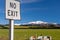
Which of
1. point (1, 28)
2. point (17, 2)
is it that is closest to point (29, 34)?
point (1, 28)

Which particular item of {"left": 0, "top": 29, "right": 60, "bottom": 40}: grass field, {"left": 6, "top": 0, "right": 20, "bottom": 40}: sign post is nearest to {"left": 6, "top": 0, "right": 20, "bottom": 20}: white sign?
{"left": 6, "top": 0, "right": 20, "bottom": 40}: sign post

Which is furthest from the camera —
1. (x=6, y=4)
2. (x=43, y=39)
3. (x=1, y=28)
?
(x=1, y=28)

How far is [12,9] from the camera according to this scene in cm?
77

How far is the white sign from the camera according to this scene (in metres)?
0.75

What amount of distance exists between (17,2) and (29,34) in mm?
1024

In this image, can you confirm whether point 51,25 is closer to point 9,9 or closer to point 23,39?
point 23,39

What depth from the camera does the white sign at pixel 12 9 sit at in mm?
753

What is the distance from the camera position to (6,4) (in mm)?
745

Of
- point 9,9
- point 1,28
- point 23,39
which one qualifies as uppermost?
point 9,9

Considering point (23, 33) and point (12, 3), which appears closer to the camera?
point (12, 3)

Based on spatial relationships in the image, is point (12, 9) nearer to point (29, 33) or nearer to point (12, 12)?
point (12, 12)

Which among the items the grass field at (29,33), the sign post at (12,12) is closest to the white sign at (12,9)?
the sign post at (12,12)

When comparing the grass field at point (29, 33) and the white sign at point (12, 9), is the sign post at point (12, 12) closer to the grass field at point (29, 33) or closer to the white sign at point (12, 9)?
the white sign at point (12, 9)

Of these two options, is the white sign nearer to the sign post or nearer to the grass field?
the sign post
